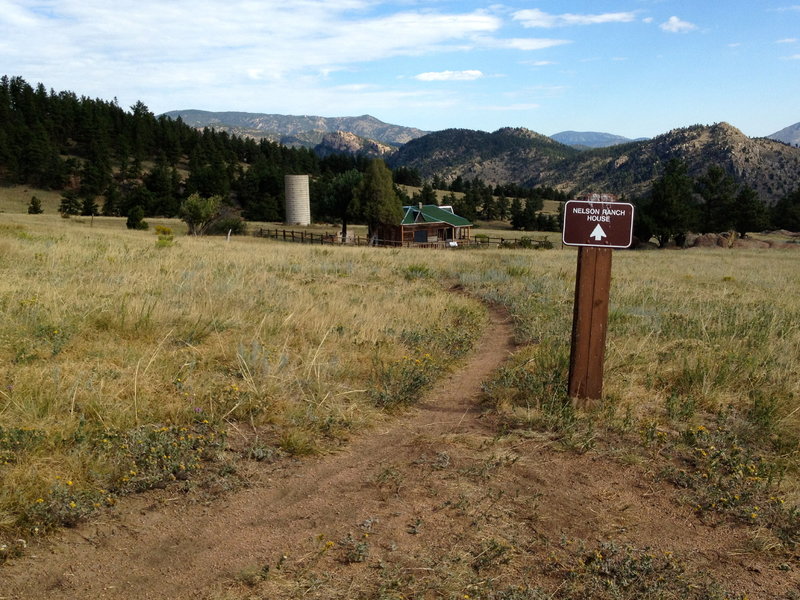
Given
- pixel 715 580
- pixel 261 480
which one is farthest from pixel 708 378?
pixel 261 480

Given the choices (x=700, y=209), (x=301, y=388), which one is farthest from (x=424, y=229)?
(x=301, y=388)

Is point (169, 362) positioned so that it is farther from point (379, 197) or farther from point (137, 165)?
point (137, 165)

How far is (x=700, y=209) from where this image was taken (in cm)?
7594

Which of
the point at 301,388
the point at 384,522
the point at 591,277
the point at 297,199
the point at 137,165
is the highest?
the point at 137,165

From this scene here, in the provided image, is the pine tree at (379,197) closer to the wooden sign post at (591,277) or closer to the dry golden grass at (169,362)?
the dry golden grass at (169,362)

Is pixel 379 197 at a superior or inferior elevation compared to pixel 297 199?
inferior

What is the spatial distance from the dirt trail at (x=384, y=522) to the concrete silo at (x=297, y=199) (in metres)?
77.7

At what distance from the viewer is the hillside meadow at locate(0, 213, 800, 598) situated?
4504 millimetres

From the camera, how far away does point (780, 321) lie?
10391mm

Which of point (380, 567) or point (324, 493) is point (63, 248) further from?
point (380, 567)

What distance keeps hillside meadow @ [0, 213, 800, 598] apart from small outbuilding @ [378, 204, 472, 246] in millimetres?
44775

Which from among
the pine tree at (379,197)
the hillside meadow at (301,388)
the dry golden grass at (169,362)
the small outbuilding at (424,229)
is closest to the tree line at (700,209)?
the small outbuilding at (424,229)

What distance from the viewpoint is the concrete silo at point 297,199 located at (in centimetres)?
7994

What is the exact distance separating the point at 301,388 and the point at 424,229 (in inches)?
2096
